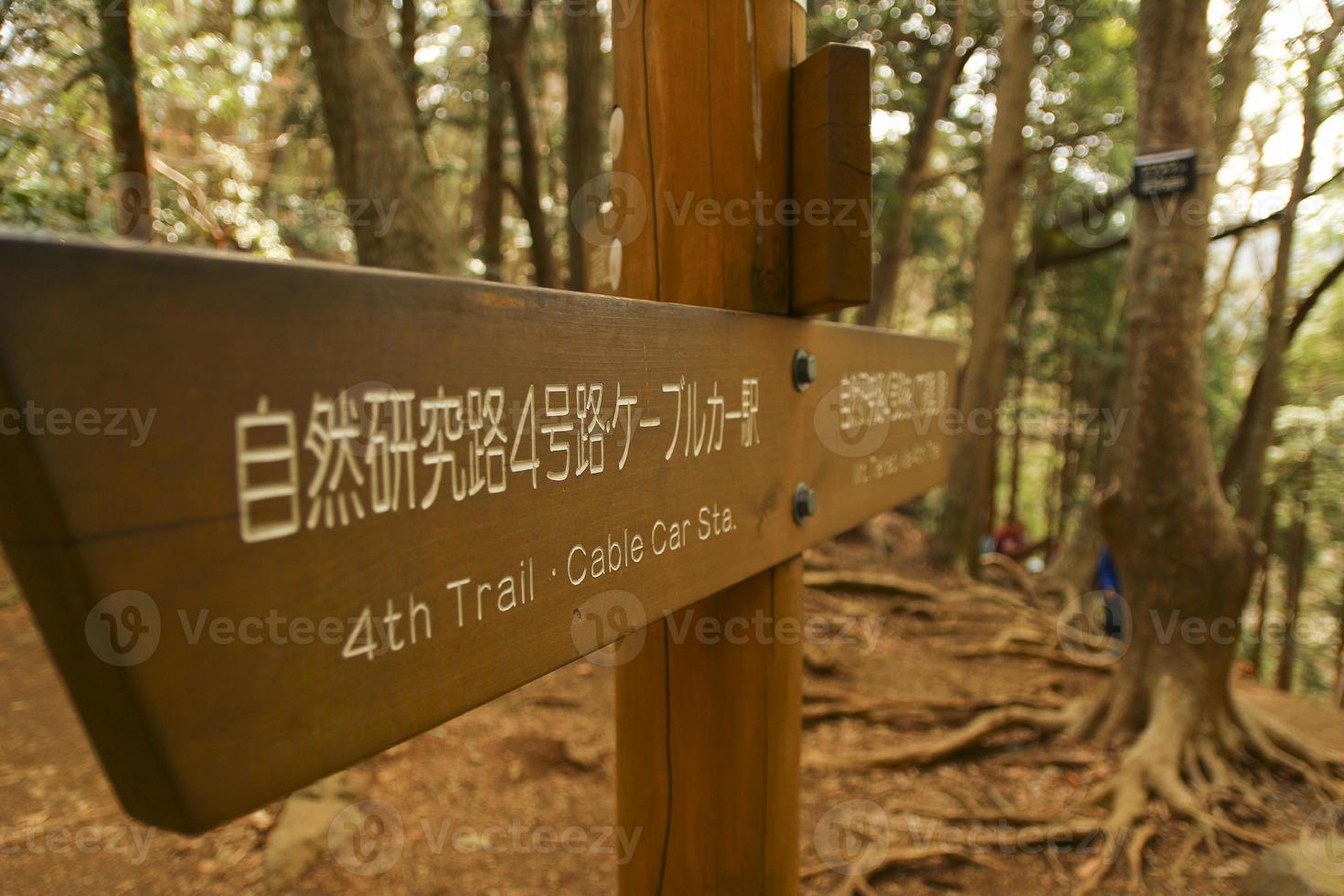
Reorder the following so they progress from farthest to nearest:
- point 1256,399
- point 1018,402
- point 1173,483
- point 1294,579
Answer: point 1018,402, point 1294,579, point 1256,399, point 1173,483

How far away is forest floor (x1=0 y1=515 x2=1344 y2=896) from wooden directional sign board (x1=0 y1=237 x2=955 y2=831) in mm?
1867

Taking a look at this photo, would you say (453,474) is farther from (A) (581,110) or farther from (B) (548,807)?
(A) (581,110)

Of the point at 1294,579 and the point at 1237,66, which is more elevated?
the point at 1237,66

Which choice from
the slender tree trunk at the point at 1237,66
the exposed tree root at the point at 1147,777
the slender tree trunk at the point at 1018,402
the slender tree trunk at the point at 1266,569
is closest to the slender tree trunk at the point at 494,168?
the exposed tree root at the point at 1147,777

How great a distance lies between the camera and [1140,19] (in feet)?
13.2

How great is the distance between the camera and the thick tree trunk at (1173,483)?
12.5ft

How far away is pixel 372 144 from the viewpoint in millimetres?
4254

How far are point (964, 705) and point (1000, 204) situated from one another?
5.64 metres

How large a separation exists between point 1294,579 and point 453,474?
13.3 meters

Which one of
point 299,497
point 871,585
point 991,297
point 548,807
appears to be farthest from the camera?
point 991,297

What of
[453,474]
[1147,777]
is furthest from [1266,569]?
[453,474]

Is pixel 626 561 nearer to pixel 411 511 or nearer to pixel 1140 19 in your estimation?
pixel 411 511

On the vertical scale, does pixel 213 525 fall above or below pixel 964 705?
above

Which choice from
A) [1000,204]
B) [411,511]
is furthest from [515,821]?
[1000,204]
